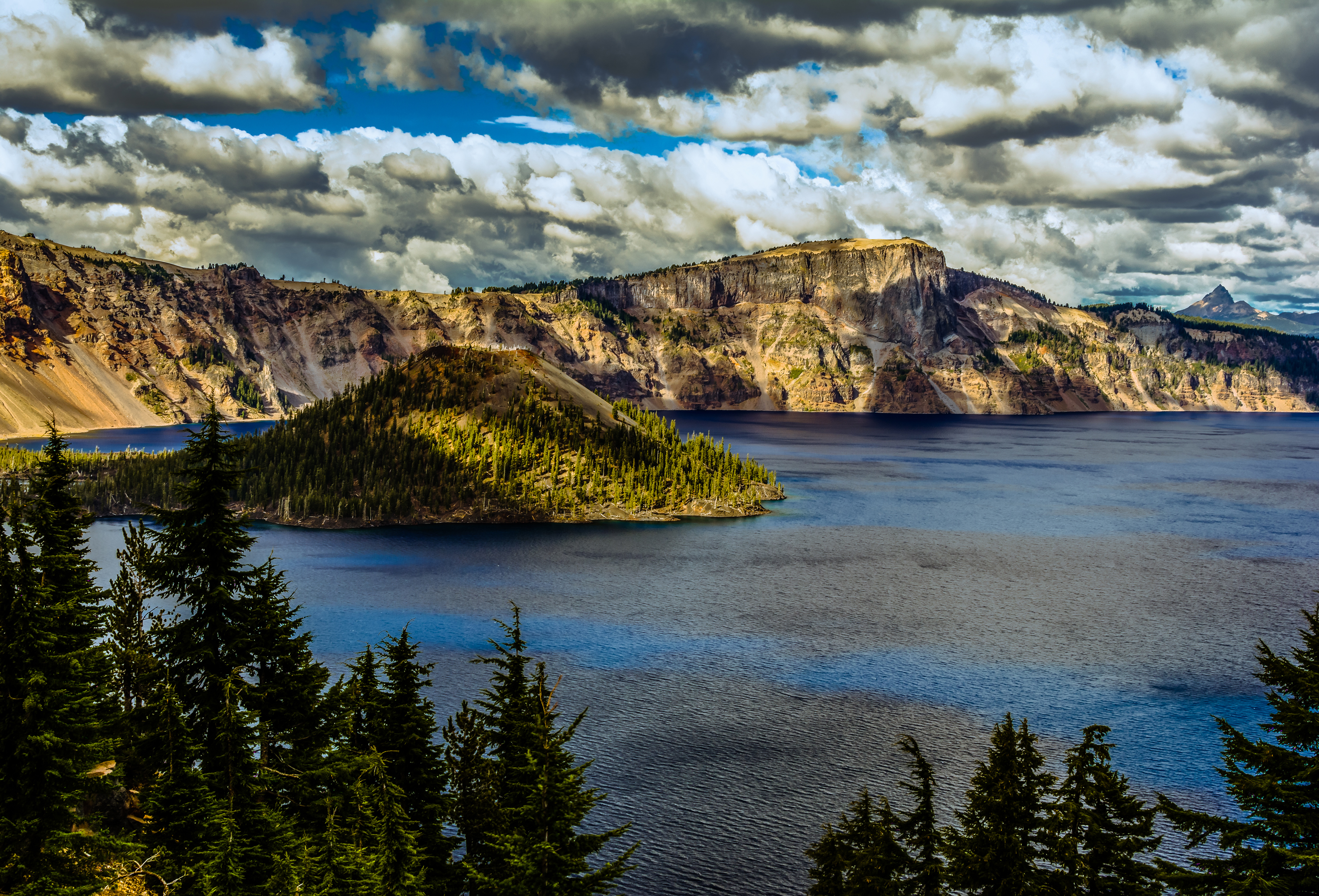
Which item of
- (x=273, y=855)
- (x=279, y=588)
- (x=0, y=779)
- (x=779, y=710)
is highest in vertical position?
(x=279, y=588)

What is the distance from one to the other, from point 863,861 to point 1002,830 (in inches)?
200

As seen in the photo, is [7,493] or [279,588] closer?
[279,588]

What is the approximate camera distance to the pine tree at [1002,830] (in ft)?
104

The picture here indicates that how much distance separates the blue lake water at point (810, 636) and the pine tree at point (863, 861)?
17.5 meters

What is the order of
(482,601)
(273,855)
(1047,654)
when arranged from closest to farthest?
1. (273,855)
2. (1047,654)
3. (482,601)

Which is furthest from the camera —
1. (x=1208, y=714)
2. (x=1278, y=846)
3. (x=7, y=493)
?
(x=7, y=493)

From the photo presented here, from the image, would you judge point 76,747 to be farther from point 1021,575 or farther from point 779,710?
point 1021,575

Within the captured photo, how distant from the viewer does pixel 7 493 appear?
615ft

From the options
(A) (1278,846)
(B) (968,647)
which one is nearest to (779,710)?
(B) (968,647)

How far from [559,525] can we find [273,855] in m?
157

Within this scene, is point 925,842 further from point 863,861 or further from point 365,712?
point 365,712

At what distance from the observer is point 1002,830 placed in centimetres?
3231

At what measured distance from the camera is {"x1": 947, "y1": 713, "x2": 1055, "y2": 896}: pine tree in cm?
3181

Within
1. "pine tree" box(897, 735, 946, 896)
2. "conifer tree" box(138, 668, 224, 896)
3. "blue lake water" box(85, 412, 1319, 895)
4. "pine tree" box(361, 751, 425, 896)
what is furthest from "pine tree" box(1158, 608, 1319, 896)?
"blue lake water" box(85, 412, 1319, 895)
